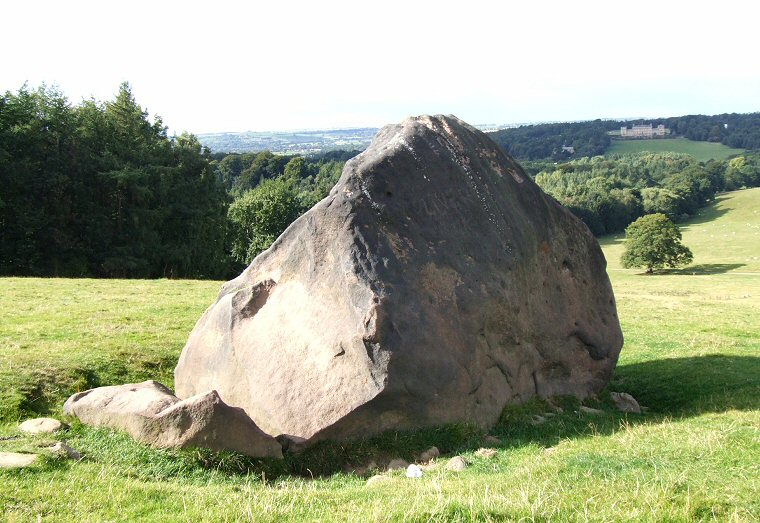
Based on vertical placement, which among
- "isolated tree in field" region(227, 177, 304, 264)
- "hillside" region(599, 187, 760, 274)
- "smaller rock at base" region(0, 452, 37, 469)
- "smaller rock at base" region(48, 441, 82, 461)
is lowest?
"hillside" region(599, 187, 760, 274)

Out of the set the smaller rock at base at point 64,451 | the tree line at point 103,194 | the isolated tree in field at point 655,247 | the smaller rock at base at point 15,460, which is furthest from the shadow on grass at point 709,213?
the smaller rock at base at point 15,460

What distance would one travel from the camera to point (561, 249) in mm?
15453

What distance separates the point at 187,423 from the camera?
990 cm

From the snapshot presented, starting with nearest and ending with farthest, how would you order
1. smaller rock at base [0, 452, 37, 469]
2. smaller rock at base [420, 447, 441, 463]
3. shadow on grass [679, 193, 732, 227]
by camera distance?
smaller rock at base [0, 452, 37, 469]
smaller rock at base [420, 447, 441, 463]
shadow on grass [679, 193, 732, 227]

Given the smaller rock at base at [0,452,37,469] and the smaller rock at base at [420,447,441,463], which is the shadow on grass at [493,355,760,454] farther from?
the smaller rock at base at [0,452,37,469]

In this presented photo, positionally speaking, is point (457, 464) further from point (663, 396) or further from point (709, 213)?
point (709, 213)

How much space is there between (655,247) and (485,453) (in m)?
76.9

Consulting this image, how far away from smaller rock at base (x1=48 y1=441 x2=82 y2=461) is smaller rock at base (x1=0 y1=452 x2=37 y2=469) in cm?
36

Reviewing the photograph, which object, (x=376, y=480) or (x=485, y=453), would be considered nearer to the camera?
(x=376, y=480)

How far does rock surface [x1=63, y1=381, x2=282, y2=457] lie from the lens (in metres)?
9.90

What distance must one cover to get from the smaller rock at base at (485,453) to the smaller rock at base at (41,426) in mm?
6807

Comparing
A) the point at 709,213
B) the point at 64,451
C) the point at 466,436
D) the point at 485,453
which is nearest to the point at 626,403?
the point at 466,436

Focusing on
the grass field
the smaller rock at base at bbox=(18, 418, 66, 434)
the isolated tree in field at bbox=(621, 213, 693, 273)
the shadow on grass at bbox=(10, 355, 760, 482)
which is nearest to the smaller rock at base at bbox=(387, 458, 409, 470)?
the shadow on grass at bbox=(10, 355, 760, 482)

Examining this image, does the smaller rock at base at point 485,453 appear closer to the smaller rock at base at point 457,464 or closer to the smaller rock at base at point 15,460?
the smaller rock at base at point 457,464
